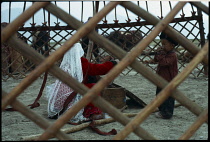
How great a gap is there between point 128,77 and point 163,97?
14.6ft

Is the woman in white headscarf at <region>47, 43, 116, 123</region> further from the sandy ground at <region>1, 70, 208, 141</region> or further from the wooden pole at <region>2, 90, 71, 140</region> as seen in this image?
the wooden pole at <region>2, 90, 71, 140</region>

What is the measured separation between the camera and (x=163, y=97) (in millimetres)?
1400

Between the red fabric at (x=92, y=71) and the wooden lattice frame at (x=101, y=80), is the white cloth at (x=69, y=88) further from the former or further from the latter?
the wooden lattice frame at (x=101, y=80)

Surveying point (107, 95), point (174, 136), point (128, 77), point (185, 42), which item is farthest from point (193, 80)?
point (185, 42)

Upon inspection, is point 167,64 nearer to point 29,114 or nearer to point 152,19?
point 152,19

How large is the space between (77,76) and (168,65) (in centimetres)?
81

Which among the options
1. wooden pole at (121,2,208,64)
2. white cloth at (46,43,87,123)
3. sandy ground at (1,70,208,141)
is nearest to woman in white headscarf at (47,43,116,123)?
white cloth at (46,43,87,123)

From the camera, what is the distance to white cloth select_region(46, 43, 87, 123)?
2930 mm

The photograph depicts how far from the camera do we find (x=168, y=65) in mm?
2949

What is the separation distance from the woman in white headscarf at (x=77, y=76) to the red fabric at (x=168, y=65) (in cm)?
47

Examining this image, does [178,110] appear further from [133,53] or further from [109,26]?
[109,26]

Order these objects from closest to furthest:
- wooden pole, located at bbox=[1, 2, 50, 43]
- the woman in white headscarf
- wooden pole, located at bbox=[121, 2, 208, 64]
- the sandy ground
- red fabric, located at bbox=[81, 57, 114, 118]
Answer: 1. wooden pole, located at bbox=[1, 2, 50, 43]
2. wooden pole, located at bbox=[121, 2, 208, 64]
3. the sandy ground
4. red fabric, located at bbox=[81, 57, 114, 118]
5. the woman in white headscarf

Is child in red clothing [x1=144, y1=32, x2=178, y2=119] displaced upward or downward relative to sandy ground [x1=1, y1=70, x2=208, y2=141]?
upward

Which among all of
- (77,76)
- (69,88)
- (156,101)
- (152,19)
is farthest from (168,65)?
(156,101)
